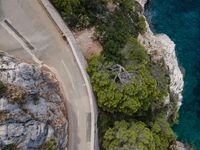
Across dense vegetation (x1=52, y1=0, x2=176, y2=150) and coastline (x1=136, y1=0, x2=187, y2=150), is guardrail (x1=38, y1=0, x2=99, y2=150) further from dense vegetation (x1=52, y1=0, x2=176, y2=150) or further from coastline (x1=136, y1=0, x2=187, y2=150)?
coastline (x1=136, y1=0, x2=187, y2=150)

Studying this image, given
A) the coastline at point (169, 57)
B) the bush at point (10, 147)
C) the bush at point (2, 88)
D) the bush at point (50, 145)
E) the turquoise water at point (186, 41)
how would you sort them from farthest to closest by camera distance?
the turquoise water at point (186, 41), the coastline at point (169, 57), the bush at point (50, 145), the bush at point (2, 88), the bush at point (10, 147)

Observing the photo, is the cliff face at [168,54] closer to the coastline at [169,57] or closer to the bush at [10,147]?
the coastline at [169,57]

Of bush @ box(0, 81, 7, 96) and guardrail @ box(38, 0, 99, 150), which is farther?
guardrail @ box(38, 0, 99, 150)

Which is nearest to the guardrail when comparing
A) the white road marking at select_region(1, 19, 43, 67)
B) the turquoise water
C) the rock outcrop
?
the rock outcrop

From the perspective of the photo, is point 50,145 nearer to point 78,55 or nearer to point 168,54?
point 78,55

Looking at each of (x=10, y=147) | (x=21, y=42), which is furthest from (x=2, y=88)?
(x=21, y=42)

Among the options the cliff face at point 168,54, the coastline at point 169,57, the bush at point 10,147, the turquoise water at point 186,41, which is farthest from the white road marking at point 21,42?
the turquoise water at point 186,41
